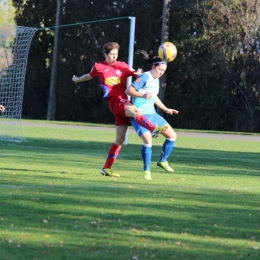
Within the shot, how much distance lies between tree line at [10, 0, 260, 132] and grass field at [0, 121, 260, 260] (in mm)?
26959

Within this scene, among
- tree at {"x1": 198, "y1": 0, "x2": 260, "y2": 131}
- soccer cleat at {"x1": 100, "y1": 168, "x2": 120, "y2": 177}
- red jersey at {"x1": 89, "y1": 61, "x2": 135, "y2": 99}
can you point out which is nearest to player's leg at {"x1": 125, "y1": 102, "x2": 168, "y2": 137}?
red jersey at {"x1": 89, "y1": 61, "x2": 135, "y2": 99}

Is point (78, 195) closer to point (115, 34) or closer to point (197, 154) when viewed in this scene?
point (197, 154)

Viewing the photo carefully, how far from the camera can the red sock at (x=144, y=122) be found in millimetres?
11484

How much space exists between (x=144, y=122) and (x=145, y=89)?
49 centimetres

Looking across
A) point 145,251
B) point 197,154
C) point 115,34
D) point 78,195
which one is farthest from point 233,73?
point 145,251

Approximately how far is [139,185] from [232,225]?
339cm

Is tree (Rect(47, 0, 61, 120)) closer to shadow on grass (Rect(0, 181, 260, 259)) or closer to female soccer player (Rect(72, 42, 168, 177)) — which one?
female soccer player (Rect(72, 42, 168, 177))

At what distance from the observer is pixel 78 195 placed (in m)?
9.34

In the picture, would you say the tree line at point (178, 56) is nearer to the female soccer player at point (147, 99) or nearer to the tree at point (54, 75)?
the tree at point (54, 75)

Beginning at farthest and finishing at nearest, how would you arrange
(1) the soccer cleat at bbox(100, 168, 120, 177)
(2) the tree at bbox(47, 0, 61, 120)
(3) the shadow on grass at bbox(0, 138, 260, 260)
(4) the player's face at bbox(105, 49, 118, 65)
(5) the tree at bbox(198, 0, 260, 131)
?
(2) the tree at bbox(47, 0, 61, 120) < (5) the tree at bbox(198, 0, 260, 131) < (1) the soccer cleat at bbox(100, 168, 120, 177) < (4) the player's face at bbox(105, 49, 118, 65) < (3) the shadow on grass at bbox(0, 138, 260, 260)

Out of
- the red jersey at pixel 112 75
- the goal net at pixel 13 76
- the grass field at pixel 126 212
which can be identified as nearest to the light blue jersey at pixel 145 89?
the red jersey at pixel 112 75

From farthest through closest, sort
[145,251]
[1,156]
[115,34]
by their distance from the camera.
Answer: [115,34]
[1,156]
[145,251]

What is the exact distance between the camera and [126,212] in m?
→ 8.03

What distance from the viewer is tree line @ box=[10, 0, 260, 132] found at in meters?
41.2
